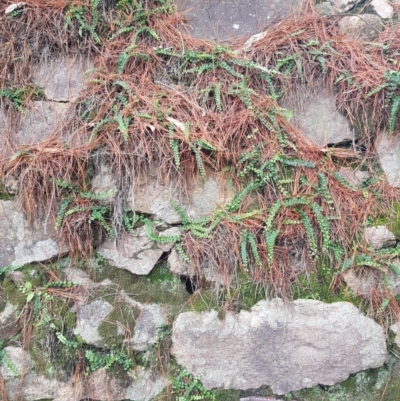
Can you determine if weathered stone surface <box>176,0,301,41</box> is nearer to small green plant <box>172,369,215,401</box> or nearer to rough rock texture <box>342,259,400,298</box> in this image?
rough rock texture <box>342,259,400,298</box>

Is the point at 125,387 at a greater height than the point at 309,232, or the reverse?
the point at 309,232

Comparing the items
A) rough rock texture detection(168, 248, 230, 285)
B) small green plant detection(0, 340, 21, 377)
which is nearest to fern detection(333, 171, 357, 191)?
rough rock texture detection(168, 248, 230, 285)

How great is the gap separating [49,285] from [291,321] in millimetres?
1487

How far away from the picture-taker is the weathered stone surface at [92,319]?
2.74 meters

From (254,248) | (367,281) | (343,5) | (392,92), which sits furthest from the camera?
(343,5)

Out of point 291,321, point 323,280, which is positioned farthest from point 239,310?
point 323,280

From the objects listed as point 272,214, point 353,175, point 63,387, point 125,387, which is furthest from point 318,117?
point 63,387

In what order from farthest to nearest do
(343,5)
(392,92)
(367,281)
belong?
1. (343,5)
2. (392,92)
3. (367,281)

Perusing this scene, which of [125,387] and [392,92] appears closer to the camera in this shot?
[125,387]

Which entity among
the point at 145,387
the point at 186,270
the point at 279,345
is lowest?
the point at 145,387

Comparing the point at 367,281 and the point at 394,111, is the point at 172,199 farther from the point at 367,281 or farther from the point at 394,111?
the point at 394,111

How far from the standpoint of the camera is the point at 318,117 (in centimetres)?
313

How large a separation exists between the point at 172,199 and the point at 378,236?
133 cm

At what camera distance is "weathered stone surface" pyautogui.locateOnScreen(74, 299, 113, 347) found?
274 cm
